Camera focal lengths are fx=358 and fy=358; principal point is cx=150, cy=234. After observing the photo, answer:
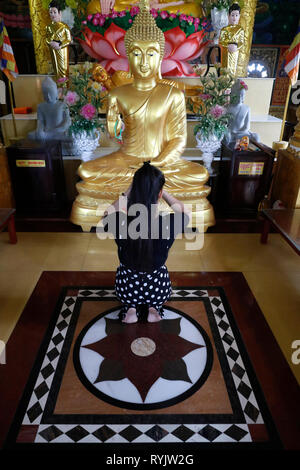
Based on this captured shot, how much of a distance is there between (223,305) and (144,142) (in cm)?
149

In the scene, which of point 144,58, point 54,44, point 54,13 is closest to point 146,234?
point 144,58

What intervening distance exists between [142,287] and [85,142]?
1.82 metres

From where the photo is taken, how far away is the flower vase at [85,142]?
3.16 metres

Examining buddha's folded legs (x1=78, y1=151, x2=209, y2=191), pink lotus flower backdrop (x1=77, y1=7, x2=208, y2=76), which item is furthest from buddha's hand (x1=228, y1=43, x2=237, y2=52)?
buddha's folded legs (x1=78, y1=151, x2=209, y2=191)

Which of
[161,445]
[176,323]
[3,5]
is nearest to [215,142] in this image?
[176,323]

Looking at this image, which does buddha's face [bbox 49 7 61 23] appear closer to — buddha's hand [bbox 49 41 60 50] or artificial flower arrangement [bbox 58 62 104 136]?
buddha's hand [bbox 49 41 60 50]

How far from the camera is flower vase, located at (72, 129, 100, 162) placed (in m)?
3.16

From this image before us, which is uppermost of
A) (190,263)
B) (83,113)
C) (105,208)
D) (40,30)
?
(40,30)

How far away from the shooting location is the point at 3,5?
5.26 metres

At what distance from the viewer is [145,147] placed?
116 inches

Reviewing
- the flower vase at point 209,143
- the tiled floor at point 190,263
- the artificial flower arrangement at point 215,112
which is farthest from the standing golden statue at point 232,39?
the tiled floor at point 190,263

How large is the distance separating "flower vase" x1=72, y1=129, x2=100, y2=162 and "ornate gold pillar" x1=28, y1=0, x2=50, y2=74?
1.79 meters

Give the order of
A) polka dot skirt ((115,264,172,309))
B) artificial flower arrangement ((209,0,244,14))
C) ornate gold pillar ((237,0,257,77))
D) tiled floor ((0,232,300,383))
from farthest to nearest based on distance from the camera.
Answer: ornate gold pillar ((237,0,257,77)), artificial flower arrangement ((209,0,244,14)), tiled floor ((0,232,300,383)), polka dot skirt ((115,264,172,309))

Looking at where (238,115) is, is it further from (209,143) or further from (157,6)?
(157,6)
